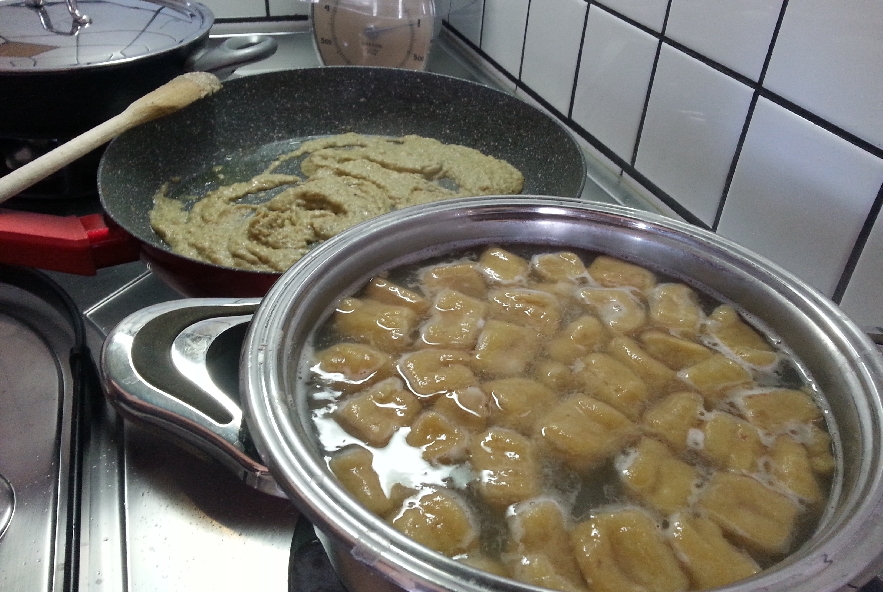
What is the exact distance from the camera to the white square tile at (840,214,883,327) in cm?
64

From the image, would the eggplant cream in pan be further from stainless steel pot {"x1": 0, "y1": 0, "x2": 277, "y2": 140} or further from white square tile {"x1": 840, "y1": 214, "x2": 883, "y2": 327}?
white square tile {"x1": 840, "y1": 214, "x2": 883, "y2": 327}

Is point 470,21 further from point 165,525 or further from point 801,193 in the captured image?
point 165,525

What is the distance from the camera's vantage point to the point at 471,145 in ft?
3.79

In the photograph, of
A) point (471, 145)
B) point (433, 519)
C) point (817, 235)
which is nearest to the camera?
point (433, 519)

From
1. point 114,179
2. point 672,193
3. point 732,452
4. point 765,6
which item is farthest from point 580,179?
point 114,179

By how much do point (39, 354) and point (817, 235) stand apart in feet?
2.82

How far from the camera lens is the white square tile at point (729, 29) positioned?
0.71m

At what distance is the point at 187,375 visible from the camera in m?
0.47

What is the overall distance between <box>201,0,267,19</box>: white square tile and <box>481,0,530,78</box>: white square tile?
54 centimetres

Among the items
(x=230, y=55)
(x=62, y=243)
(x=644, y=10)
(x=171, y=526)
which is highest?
(x=644, y=10)

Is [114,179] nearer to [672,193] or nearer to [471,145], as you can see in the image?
Result: [471,145]

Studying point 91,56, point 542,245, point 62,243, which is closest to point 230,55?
point 91,56

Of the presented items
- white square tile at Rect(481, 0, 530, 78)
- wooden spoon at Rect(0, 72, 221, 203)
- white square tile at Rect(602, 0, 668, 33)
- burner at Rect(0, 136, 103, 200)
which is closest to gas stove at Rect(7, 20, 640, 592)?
wooden spoon at Rect(0, 72, 221, 203)

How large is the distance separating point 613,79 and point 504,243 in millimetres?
483
